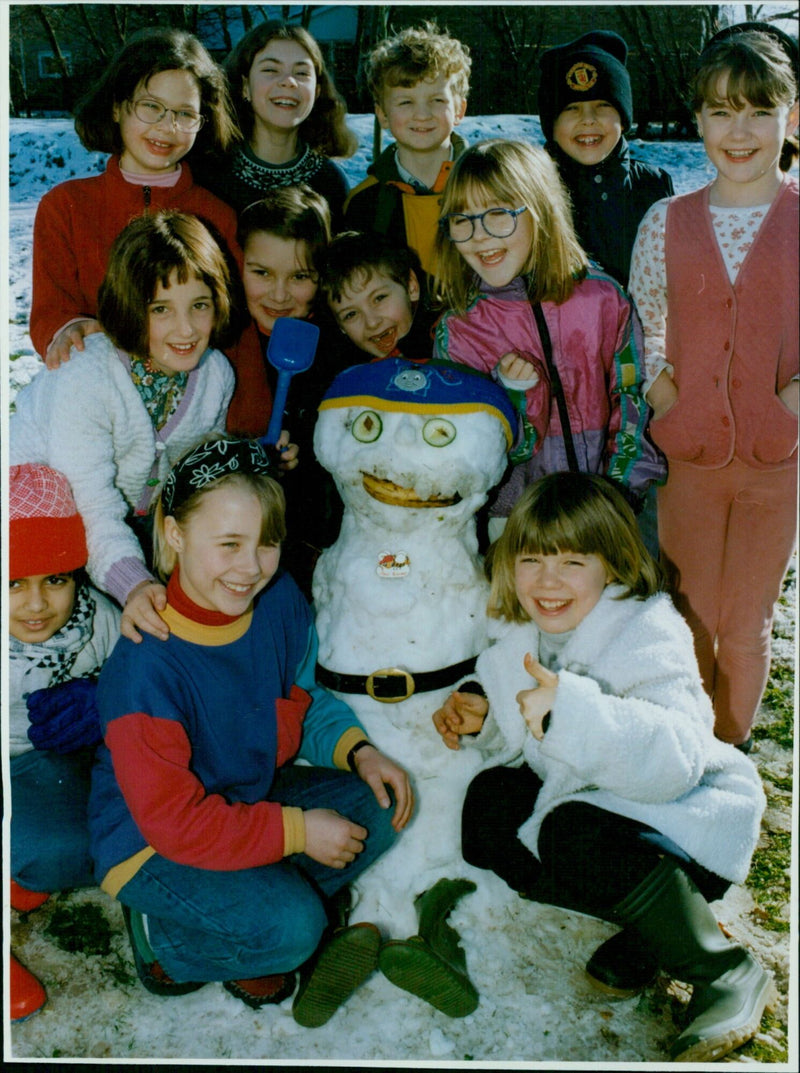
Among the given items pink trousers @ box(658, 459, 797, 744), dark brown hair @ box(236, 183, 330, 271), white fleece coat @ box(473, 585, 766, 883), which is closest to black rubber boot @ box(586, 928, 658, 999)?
white fleece coat @ box(473, 585, 766, 883)

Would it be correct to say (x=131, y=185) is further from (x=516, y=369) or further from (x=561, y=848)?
(x=561, y=848)

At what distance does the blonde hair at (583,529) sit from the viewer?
190cm

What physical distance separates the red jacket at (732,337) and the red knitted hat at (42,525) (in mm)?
1337

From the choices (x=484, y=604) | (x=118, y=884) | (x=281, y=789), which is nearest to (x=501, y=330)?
(x=484, y=604)

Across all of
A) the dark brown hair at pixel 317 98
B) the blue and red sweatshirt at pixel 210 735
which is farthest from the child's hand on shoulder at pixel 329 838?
the dark brown hair at pixel 317 98

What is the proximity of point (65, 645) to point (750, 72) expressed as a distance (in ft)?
6.19

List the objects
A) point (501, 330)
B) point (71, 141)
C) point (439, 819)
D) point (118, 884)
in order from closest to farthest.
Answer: point (118, 884) → point (439, 819) → point (501, 330) → point (71, 141)

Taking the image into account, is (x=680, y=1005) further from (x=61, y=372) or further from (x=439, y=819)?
(x=61, y=372)

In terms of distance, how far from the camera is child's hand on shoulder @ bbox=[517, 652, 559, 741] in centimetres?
169

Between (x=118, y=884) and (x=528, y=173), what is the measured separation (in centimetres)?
167

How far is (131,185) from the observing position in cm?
238

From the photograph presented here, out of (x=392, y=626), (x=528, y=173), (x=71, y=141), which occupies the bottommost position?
(x=392, y=626)

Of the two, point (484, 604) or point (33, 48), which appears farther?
point (33, 48)

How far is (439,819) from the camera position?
199 centimetres
